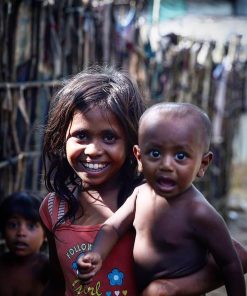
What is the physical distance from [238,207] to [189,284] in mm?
9216

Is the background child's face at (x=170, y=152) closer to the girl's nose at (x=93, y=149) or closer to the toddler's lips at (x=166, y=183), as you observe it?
A: the toddler's lips at (x=166, y=183)

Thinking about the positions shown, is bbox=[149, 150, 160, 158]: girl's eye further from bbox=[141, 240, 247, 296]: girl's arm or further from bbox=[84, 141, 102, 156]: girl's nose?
bbox=[141, 240, 247, 296]: girl's arm

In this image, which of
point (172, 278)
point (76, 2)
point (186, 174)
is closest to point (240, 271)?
point (172, 278)

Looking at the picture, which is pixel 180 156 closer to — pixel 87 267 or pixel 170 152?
pixel 170 152

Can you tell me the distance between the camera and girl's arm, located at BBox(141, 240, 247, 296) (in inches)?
79.8

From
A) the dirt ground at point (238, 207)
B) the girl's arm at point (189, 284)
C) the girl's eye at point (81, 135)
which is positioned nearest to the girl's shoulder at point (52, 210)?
the girl's eye at point (81, 135)

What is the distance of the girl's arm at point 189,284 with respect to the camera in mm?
2027

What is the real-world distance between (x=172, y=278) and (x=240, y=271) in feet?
0.74

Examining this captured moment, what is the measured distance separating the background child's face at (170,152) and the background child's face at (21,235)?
5.02 feet

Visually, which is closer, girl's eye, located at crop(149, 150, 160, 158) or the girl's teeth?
girl's eye, located at crop(149, 150, 160, 158)

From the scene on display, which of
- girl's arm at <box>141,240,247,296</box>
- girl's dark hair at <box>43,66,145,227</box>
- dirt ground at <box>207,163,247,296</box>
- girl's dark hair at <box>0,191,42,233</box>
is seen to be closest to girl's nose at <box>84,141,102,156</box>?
girl's dark hair at <box>43,66,145,227</box>

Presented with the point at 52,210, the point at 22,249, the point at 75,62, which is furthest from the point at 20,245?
the point at 75,62

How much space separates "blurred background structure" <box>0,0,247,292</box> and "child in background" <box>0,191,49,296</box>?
471 mm

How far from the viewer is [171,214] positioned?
2.03m
